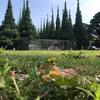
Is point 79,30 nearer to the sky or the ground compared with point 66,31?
nearer to the sky

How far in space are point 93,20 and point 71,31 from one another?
4393 millimetres

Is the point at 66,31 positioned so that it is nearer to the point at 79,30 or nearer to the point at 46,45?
the point at 79,30

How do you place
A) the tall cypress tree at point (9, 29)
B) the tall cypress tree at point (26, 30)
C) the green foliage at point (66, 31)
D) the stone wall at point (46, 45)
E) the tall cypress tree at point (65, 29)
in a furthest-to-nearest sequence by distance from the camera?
1. the tall cypress tree at point (65, 29)
2. the green foliage at point (66, 31)
3. the tall cypress tree at point (26, 30)
4. the tall cypress tree at point (9, 29)
5. the stone wall at point (46, 45)

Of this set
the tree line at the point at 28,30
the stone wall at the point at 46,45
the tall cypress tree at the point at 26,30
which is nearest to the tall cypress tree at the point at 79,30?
the tree line at the point at 28,30

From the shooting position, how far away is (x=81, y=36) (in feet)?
176

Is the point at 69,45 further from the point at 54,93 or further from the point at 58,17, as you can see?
the point at 54,93

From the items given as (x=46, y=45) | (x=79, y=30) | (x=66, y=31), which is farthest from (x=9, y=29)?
(x=66, y=31)

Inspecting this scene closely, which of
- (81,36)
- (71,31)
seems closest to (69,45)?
(81,36)

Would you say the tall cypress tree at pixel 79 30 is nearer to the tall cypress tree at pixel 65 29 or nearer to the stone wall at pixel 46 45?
the tall cypress tree at pixel 65 29

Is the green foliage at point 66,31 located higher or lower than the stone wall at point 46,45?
higher

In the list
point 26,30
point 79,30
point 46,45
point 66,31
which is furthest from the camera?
point 66,31

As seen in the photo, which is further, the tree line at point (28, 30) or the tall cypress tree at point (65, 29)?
the tall cypress tree at point (65, 29)

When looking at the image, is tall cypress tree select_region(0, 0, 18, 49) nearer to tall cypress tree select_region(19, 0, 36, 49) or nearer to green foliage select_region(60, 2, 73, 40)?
tall cypress tree select_region(19, 0, 36, 49)

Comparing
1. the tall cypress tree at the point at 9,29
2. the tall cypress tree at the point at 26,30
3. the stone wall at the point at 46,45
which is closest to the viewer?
the stone wall at the point at 46,45
